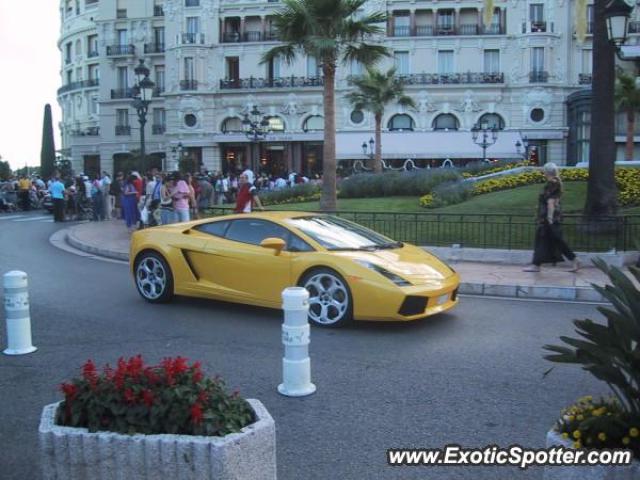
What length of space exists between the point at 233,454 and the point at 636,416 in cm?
180

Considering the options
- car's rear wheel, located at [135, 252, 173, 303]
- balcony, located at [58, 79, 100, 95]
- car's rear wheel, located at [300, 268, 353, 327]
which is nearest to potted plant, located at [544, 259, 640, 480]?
car's rear wheel, located at [300, 268, 353, 327]

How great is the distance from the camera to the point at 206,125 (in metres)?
56.0

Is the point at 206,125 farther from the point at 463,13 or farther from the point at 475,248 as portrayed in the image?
the point at 475,248

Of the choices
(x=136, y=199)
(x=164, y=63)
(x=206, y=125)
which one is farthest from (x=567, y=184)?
(x=164, y=63)

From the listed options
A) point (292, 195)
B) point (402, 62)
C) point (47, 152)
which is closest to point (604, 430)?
point (292, 195)

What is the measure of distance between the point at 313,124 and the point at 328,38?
34.8 m

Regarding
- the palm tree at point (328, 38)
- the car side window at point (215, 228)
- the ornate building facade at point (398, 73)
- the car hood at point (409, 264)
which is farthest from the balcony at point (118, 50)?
the car hood at point (409, 264)

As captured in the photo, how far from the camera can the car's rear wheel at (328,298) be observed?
7.82 metres

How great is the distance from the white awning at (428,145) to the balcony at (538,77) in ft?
21.1

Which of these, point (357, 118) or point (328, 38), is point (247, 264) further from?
point (357, 118)

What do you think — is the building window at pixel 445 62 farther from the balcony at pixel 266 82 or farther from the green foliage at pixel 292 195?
the green foliage at pixel 292 195

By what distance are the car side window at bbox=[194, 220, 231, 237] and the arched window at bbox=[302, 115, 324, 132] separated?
154ft

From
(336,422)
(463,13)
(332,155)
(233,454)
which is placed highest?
(463,13)

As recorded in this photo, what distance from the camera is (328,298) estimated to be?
26.1ft
